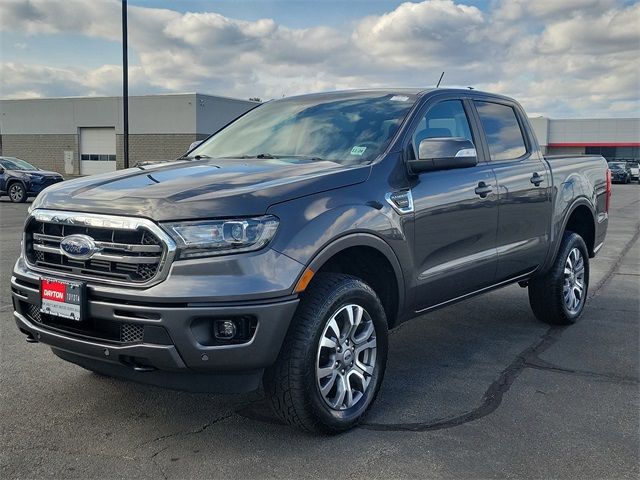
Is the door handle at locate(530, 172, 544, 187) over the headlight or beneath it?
over

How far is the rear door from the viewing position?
4.98m

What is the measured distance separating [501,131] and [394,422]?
2.71 metres

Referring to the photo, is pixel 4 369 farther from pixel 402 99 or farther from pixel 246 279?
pixel 402 99

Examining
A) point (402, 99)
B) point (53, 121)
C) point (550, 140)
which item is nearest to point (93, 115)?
point (53, 121)

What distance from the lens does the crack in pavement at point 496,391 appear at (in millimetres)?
3678

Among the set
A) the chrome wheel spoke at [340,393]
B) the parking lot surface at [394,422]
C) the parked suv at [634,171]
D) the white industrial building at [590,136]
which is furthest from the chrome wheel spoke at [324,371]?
the white industrial building at [590,136]

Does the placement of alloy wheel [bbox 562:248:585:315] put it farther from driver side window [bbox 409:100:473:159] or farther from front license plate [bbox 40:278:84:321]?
front license plate [bbox 40:278:84:321]

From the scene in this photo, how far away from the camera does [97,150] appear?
40.8 m

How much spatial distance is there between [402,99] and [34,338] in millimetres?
2714

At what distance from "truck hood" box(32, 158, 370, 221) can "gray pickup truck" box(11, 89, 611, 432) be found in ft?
0.04

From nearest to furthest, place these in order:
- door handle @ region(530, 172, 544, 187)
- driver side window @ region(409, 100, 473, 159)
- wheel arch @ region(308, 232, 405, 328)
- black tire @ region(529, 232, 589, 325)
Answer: wheel arch @ region(308, 232, 405, 328), driver side window @ region(409, 100, 473, 159), door handle @ region(530, 172, 544, 187), black tire @ region(529, 232, 589, 325)

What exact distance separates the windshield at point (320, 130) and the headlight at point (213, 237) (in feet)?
3.59

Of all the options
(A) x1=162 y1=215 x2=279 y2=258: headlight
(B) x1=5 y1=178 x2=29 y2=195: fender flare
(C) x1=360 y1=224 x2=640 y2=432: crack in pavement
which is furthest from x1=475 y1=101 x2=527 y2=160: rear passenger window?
(B) x1=5 y1=178 x2=29 y2=195: fender flare

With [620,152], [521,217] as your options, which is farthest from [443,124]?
[620,152]
